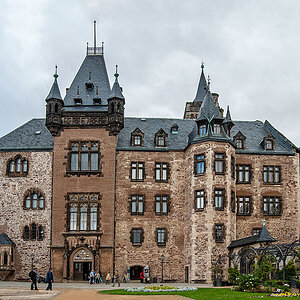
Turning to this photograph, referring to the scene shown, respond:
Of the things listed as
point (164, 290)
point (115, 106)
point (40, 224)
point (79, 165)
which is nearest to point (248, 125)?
point (115, 106)

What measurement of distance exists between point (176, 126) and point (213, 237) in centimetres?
1294

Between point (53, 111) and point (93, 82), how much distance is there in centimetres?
575

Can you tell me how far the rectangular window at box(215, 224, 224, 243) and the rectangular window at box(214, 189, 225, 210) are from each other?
157 cm

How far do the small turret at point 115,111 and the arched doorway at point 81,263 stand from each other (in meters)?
11.4

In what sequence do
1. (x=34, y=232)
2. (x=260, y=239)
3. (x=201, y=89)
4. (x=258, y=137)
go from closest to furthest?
(x=260, y=239)
(x=34, y=232)
(x=258, y=137)
(x=201, y=89)

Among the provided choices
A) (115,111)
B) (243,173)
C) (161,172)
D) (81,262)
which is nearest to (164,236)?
(161,172)

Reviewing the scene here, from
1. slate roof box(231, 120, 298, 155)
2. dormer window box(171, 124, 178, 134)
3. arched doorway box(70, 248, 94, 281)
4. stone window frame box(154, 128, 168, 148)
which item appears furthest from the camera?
dormer window box(171, 124, 178, 134)

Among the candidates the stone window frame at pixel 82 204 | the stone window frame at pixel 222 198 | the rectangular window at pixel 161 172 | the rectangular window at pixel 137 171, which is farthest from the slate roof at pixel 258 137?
the stone window frame at pixel 82 204

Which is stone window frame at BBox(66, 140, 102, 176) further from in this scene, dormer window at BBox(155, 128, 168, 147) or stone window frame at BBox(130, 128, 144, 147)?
dormer window at BBox(155, 128, 168, 147)

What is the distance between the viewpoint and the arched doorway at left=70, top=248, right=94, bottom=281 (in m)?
51.0

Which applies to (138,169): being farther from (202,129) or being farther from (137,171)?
(202,129)

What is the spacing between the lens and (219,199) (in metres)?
49.7

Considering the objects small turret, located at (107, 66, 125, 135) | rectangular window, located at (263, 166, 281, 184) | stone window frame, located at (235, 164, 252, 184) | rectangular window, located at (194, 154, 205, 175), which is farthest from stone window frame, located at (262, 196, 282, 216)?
small turret, located at (107, 66, 125, 135)

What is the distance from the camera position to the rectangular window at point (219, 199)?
49406 millimetres
